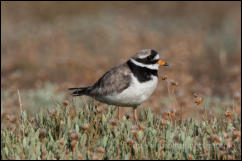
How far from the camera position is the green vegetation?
403 centimetres

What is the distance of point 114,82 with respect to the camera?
5.87 m

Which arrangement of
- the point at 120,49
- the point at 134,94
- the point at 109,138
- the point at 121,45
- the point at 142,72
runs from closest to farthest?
the point at 109,138 → the point at 134,94 → the point at 142,72 → the point at 120,49 → the point at 121,45

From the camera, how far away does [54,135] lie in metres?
4.77

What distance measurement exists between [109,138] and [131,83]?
1366 millimetres

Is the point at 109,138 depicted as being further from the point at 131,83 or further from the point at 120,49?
the point at 120,49

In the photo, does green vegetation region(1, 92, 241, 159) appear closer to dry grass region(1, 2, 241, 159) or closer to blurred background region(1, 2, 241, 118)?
dry grass region(1, 2, 241, 159)

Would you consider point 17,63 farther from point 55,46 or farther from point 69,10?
point 69,10

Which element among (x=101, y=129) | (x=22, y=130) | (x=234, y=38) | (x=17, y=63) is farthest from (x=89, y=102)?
(x=234, y=38)

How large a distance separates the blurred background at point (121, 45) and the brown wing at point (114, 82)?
2.05 meters

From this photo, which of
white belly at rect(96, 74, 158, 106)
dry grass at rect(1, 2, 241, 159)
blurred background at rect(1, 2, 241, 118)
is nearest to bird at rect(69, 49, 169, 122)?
white belly at rect(96, 74, 158, 106)

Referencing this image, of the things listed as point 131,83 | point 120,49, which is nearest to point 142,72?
point 131,83

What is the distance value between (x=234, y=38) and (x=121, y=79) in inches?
388

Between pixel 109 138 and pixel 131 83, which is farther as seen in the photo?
pixel 131 83

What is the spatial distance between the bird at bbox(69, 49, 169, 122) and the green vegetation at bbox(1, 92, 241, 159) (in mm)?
468
